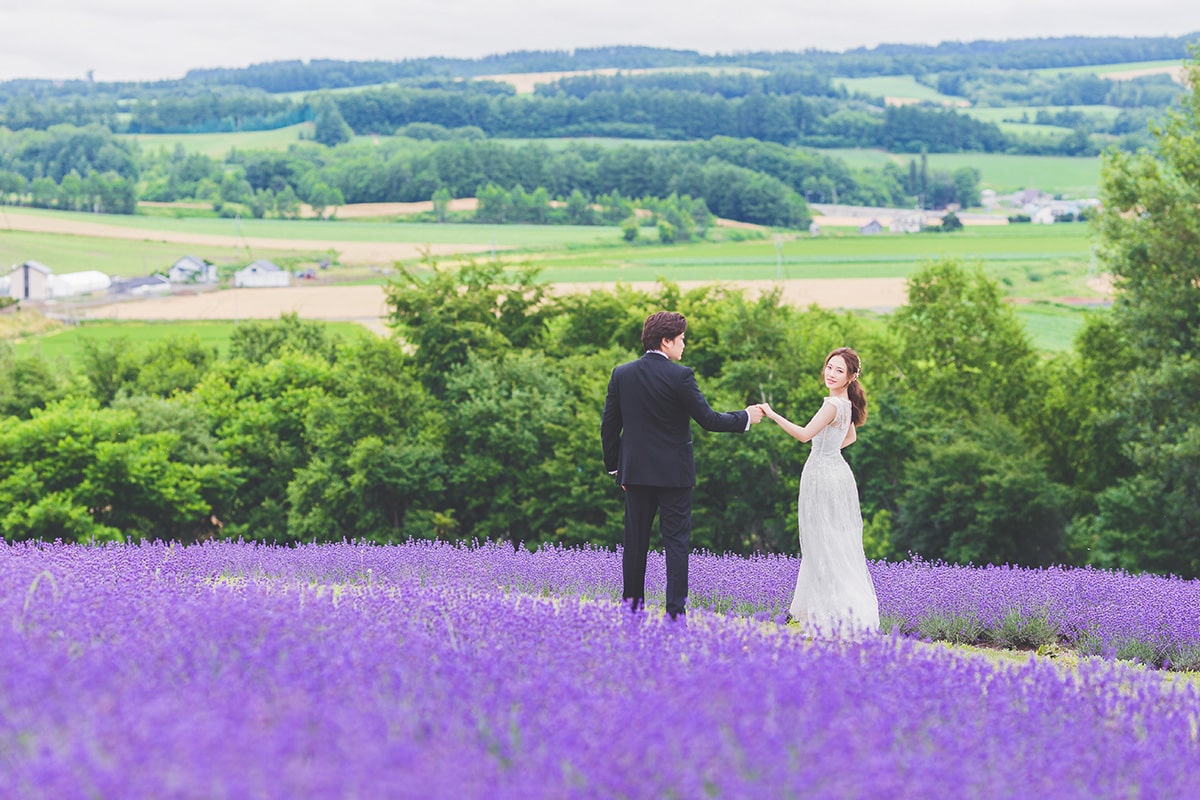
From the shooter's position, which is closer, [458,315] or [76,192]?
[458,315]

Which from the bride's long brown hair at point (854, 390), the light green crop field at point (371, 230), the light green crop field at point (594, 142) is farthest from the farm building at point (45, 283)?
the bride's long brown hair at point (854, 390)

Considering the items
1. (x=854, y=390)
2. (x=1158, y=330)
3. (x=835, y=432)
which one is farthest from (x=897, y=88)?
(x=835, y=432)

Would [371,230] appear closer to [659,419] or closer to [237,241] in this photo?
[237,241]

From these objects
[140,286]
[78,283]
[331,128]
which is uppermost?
[331,128]

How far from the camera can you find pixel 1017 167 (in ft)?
382

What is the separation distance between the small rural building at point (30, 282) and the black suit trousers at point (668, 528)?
92269 millimetres

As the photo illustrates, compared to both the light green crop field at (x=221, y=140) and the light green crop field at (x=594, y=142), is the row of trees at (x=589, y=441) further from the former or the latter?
the light green crop field at (x=221, y=140)

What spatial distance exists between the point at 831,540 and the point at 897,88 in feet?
513

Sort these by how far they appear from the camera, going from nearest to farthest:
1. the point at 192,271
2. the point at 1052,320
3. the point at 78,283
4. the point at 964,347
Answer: the point at 964,347 < the point at 1052,320 < the point at 78,283 < the point at 192,271

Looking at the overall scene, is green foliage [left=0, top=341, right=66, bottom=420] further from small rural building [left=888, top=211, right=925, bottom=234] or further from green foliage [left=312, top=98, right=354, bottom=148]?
small rural building [left=888, top=211, right=925, bottom=234]

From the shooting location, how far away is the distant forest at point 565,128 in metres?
109

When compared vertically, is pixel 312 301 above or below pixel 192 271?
below

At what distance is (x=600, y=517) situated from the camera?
31.5 m

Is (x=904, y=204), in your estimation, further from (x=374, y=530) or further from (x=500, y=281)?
(x=374, y=530)
